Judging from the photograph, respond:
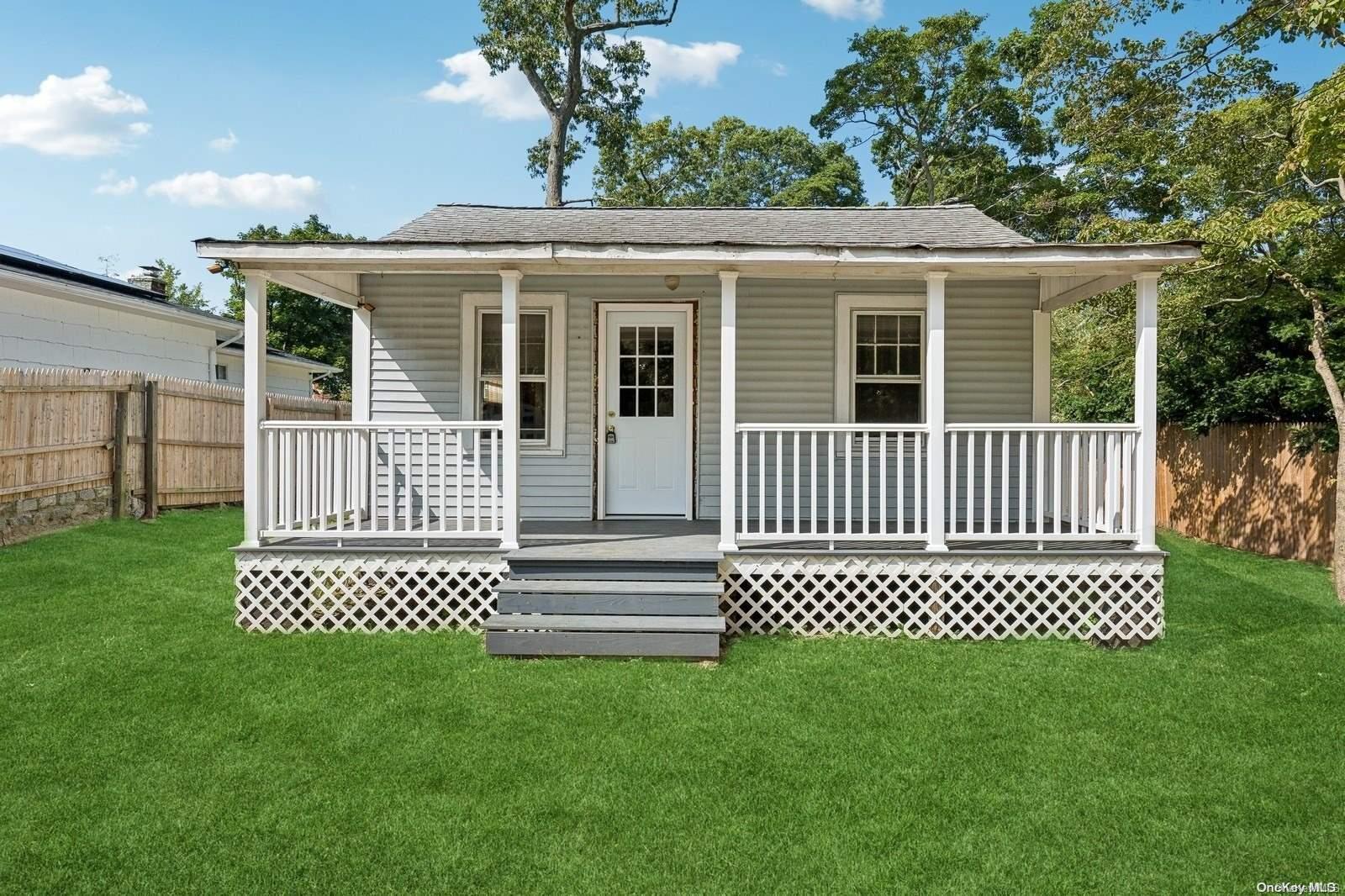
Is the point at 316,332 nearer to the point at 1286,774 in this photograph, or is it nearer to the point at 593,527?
the point at 593,527

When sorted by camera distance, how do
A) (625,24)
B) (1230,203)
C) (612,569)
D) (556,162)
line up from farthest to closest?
(556,162), (625,24), (1230,203), (612,569)

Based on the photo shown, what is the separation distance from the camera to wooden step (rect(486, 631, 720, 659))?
206 inches

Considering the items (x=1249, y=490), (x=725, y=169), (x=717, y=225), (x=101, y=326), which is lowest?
(x=1249, y=490)

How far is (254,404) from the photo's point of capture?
5.93 m

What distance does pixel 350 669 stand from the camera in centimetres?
508

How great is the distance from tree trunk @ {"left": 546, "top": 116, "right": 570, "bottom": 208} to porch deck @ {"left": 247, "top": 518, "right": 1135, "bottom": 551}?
46.8ft

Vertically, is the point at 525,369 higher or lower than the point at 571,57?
lower

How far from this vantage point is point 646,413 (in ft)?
24.6

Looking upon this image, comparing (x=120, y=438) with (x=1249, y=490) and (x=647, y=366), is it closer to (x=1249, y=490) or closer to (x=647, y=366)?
(x=647, y=366)

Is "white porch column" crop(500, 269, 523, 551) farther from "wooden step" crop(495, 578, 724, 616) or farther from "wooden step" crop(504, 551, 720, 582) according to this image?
"wooden step" crop(495, 578, 724, 616)

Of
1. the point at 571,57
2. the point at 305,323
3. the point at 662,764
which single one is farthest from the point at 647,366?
the point at 305,323

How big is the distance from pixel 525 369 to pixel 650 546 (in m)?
2.30

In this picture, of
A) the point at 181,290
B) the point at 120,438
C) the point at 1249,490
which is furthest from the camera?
the point at 181,290

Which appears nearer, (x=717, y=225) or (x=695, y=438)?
(x=695, y=438)
